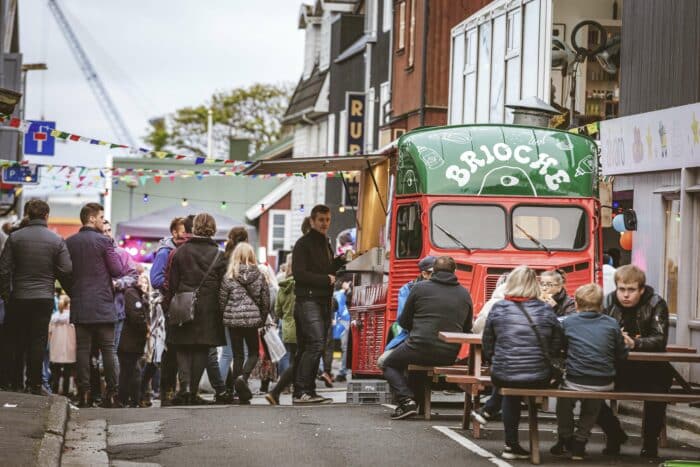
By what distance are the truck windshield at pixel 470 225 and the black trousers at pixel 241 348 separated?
230 cm

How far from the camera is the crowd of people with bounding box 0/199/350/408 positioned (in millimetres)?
16594

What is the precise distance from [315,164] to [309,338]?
5.38 metres

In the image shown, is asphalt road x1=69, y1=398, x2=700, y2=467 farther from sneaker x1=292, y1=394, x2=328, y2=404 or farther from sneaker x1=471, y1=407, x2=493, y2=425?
sneaker x1=292, y1=394, x2=328, y2=404

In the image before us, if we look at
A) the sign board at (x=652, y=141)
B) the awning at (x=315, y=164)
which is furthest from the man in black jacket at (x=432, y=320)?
the awning at (x=315, y=164)

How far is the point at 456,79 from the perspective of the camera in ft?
107

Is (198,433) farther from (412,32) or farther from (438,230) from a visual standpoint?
(412,32)

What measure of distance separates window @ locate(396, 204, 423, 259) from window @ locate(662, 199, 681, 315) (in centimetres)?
414

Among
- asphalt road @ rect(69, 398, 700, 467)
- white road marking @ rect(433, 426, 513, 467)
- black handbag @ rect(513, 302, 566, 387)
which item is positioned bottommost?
asphalt road @ rect(69, 398, 700, 467)

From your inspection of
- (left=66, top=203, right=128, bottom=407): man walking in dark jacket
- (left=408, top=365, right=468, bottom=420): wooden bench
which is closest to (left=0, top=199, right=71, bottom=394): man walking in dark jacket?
(left=66, top=203, right=128, bottom=407): man walking in dark jacket

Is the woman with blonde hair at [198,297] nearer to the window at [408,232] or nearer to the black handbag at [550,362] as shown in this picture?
the window at [408,232]

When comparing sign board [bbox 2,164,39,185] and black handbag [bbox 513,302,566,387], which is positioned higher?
sign board [bbox 2,164,39,185]

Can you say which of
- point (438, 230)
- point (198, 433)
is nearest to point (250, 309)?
point (438, 230)

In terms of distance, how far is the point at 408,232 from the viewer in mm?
17891

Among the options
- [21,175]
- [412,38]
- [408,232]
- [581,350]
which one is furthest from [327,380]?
[412,38]
